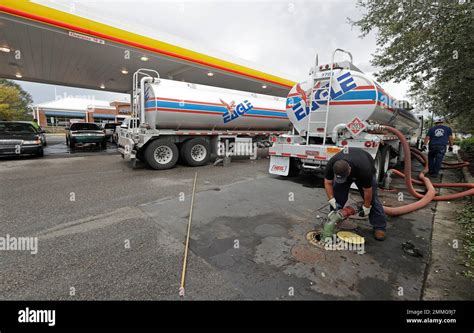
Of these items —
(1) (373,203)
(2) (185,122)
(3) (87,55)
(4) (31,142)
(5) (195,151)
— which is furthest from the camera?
(3) (87,55)

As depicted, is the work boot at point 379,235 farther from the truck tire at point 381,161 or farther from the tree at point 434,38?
the tree at point 434,38

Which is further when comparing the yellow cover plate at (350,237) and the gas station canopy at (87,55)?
the gas station canopy at (87,55)

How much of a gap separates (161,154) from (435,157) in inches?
349

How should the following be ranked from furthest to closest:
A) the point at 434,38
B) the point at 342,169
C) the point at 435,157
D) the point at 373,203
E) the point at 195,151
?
the point at 195,151 → the point at 435,157 → the point at 434,38 → the point at 373,203 → the point at 342,169

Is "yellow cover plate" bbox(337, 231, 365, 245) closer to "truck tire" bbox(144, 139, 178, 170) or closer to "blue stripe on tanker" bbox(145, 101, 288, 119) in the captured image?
"truck tire" bbox(144, 139, 178, 170)

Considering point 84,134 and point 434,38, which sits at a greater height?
point 434,38

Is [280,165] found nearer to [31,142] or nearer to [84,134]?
[31,142]

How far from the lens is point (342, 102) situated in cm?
543

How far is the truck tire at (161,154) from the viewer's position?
7.27 meters


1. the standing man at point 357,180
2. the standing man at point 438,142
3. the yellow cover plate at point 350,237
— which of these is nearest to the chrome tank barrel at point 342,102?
the standing man at point 438,142

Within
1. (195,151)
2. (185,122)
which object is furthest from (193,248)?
(195,151)

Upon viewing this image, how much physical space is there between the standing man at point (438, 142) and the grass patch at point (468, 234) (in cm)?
285
